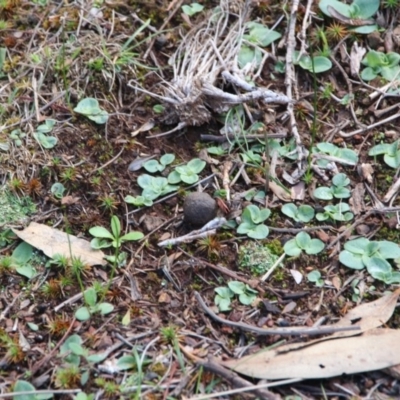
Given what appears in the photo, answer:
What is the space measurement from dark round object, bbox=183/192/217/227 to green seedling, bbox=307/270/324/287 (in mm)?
451

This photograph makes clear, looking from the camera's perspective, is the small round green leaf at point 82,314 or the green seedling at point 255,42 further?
the green seedling at point 255,42

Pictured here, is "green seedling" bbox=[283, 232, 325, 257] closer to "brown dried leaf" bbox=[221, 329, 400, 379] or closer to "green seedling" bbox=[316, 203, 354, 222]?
"green seedling" bbox=[316, 203, 354, 222]

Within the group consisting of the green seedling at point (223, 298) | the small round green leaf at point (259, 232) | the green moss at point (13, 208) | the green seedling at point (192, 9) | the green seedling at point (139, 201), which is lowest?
the green seedling at point (223, 298)

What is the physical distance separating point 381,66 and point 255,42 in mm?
594

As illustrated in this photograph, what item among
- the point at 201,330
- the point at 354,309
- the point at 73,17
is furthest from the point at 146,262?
the point at 73,17

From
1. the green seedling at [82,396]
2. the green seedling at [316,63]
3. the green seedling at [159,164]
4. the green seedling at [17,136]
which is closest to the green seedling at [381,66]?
the green seedling at [316,63]

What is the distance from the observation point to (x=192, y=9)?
3.31 metres

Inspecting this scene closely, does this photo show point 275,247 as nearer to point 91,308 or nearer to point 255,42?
point 91,308

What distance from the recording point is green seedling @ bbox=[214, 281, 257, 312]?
7.98ft

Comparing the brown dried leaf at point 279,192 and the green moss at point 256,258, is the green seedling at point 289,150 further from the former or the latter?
the green moss at point 256,258

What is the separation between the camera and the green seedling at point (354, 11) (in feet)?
10.4

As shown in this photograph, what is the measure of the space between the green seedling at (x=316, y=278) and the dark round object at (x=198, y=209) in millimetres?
451

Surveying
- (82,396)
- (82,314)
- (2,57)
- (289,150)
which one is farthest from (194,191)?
(2,57)

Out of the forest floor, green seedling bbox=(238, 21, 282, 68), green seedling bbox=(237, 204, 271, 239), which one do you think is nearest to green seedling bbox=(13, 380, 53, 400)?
the forest floor
